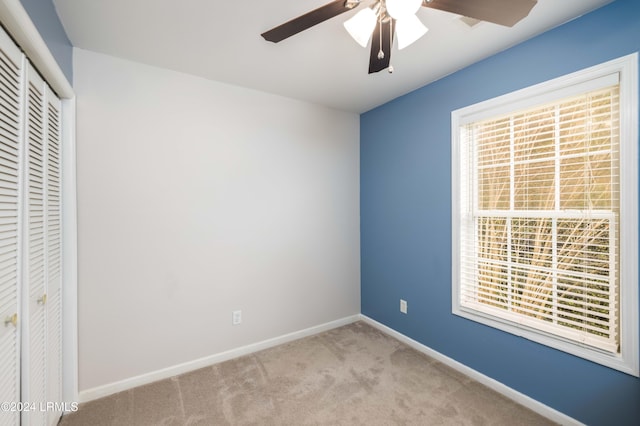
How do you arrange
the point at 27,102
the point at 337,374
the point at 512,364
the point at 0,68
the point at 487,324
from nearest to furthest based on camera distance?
the point at 0,68, the point at 27,102, the point at 512,364, the point at 487,324, the point at 337,374

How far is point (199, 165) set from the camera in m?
2.36

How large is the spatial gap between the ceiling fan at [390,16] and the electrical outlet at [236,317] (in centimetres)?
218

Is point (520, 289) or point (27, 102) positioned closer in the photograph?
point (27, 102)

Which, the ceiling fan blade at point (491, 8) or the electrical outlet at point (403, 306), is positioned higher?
the ceiling fan blade at point (491, 8)

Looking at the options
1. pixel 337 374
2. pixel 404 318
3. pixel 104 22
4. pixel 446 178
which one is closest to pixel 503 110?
pixel 446 178

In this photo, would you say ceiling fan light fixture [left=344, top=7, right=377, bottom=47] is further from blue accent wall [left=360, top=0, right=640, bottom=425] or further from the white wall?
the white wall

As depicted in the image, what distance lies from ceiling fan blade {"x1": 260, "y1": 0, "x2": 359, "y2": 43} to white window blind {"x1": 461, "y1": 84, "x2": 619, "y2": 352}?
A: 5.01 ft

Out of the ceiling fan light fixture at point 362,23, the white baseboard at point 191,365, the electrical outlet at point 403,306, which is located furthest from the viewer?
the electrical outlet at point 403,306

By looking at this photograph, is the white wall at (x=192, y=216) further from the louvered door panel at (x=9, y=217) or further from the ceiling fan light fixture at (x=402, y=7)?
the ceiling fan light fixture at (x=402, y=7)

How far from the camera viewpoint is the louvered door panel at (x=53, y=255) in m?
1.58

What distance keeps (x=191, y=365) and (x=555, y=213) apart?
9.59 feet

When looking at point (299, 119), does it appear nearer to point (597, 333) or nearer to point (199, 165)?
point (199, 165)

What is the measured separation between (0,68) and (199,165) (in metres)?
1.32

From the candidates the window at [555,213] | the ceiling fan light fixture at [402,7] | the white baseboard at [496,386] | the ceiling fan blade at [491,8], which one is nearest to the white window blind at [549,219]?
the window at [555,213]
